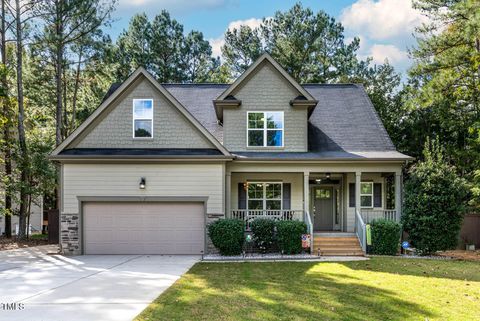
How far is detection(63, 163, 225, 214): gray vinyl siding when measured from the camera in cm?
1458

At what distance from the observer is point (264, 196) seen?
54.8 ft

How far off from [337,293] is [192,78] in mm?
27567

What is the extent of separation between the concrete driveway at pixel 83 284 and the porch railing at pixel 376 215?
22.7 feet

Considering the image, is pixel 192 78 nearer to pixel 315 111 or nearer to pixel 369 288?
pixel 315 111

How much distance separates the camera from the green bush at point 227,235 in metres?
13.7

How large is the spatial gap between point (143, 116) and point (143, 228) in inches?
164

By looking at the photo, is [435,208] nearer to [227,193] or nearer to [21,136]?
[227,193]

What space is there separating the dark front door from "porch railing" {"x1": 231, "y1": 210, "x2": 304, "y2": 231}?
1.56m

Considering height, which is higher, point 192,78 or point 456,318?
point 192,78

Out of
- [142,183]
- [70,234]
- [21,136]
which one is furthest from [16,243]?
[142,183]

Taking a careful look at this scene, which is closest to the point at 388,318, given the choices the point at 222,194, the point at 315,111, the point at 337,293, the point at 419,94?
the point at 337,293

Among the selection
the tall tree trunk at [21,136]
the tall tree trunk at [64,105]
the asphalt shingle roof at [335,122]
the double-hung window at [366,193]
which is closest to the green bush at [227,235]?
the asphalt shingle roof at [335,122]

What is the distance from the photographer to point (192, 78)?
33.3 meters

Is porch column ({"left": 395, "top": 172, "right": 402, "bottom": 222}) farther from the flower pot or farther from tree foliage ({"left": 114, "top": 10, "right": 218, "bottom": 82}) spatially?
tree foliage ({"left": 114, "top": 10, "right": 218, "bottom": 82})
